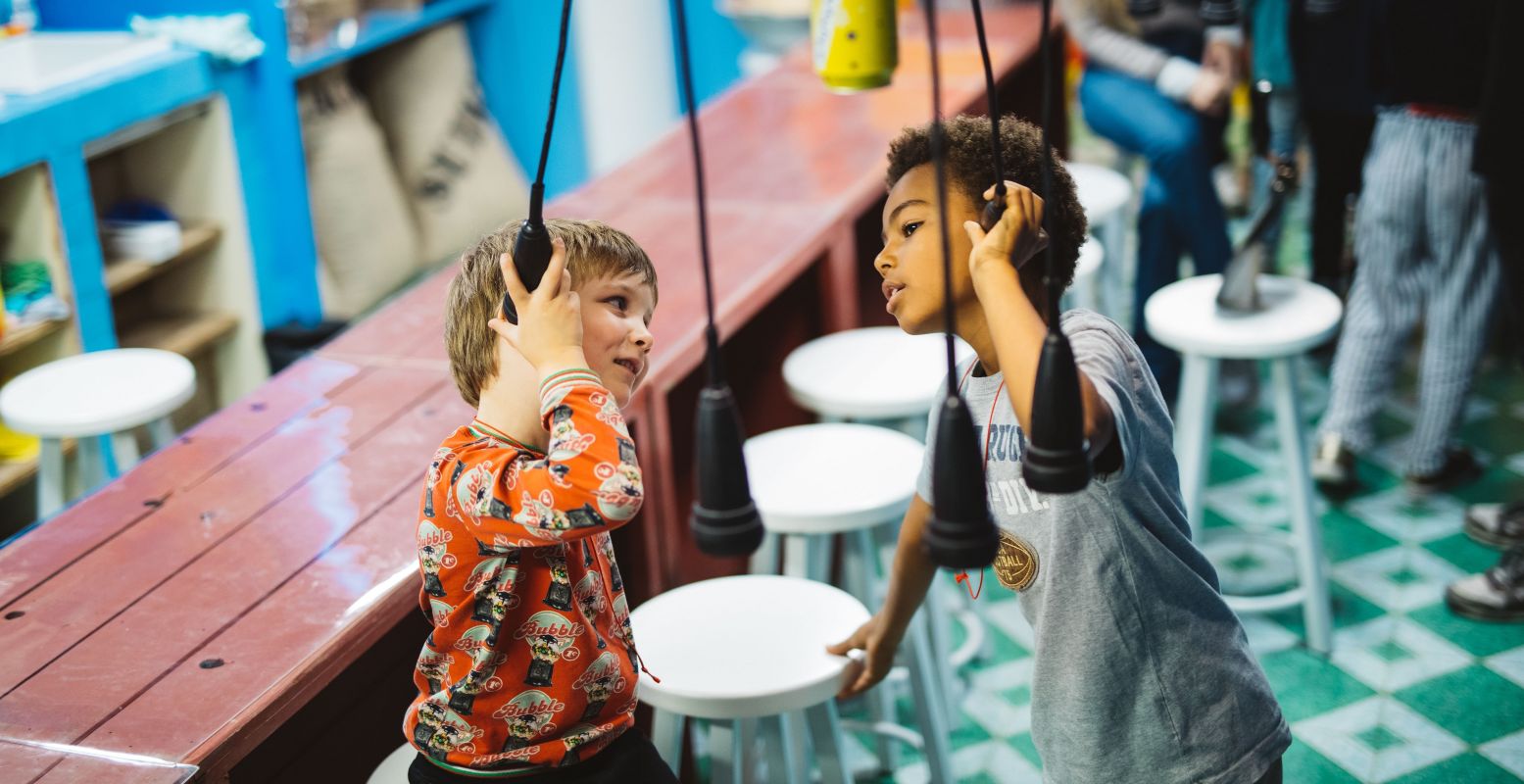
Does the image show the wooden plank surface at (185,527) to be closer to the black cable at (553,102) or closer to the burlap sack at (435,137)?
the black cable at (553,102)

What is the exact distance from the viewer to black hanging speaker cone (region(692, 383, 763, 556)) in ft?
4.50

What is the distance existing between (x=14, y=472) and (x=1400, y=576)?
3.56 metres

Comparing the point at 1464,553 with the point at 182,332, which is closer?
the point at 1464,553

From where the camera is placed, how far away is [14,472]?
12.8 ft

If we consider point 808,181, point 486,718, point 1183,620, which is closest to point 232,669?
point 486,718

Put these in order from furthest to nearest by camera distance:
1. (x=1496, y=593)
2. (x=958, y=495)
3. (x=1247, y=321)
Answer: (x=1496, y=593) < (x=1247, y=321) < (x=958, y=495)

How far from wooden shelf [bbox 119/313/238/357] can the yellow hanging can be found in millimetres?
3045

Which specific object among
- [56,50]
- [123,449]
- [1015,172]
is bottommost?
[123,449]

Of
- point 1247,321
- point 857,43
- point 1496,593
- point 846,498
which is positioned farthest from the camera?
point 1496,593

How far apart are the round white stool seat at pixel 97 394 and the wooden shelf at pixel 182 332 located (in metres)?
1.37

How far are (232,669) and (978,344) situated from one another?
1.01m

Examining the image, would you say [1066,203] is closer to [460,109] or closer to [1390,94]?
[1390,94]

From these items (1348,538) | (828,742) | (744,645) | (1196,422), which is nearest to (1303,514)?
(1196,422)

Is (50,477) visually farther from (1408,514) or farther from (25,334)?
(1408,514)
